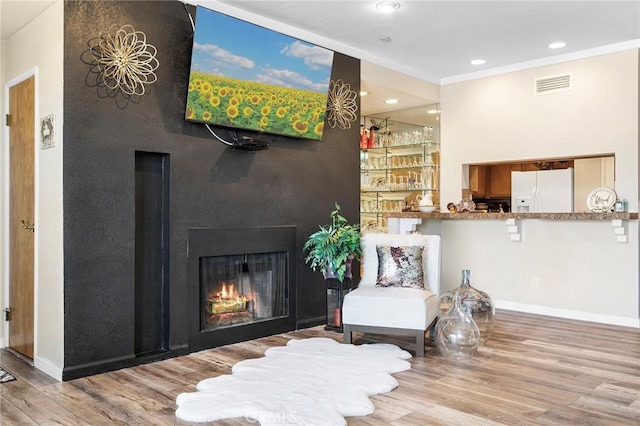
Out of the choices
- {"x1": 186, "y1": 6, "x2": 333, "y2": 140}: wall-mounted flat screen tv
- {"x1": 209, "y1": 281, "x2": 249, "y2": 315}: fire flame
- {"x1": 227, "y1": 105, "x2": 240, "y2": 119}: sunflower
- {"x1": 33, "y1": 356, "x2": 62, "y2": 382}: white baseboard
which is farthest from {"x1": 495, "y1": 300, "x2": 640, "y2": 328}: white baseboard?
{"x1": 33, "y1": 356, "x2": 62, "y2": 382}: white baseboard

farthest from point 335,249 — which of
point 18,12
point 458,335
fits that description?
point 18,12

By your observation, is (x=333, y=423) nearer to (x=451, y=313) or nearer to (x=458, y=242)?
(x=451, y=313)

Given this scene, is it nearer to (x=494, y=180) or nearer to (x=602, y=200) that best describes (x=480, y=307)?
(x=602, y=200)

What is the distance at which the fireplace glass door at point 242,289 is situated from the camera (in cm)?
414

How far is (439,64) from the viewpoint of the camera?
588cm

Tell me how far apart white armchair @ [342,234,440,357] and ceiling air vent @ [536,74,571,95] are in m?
2.46

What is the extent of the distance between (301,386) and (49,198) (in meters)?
2.04

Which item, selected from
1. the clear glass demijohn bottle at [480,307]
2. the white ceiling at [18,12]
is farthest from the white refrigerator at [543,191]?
the white ceiling at [18,12]

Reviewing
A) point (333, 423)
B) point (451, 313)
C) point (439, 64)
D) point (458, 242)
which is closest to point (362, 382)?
point (333, 423)

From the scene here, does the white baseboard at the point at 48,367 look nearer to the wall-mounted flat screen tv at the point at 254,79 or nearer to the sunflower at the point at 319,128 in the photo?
the wall-mounted flat screen tv at the point at 254,79

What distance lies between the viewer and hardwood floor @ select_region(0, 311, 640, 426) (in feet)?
8.71

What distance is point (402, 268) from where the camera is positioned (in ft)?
13.8

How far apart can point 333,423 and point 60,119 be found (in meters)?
2.47

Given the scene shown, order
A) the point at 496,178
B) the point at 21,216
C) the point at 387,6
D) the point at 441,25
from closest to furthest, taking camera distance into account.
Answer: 1. the point at 21,216
2. the point at 387,6
3. the point at 441,25
4. the point at 496,178
